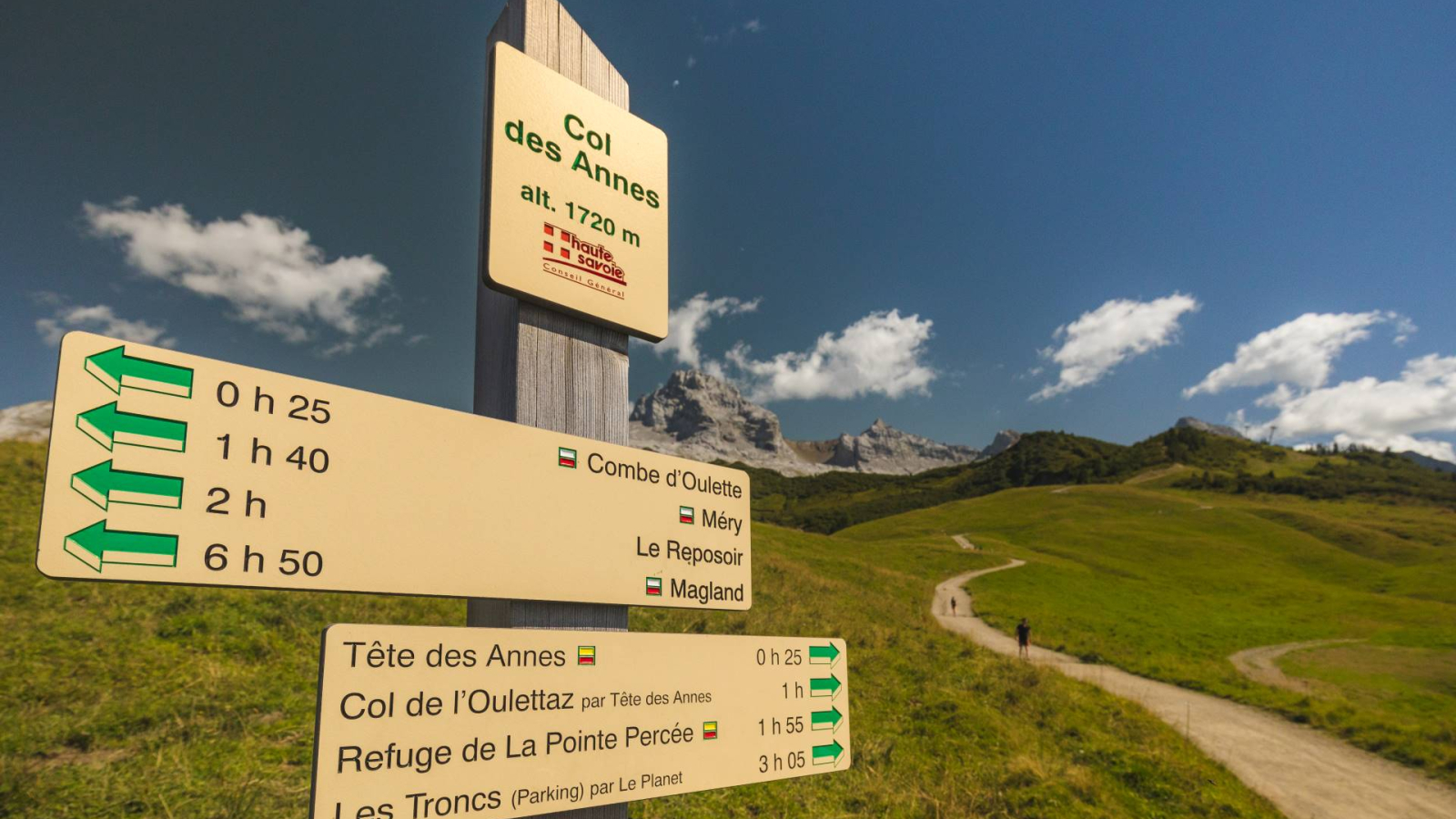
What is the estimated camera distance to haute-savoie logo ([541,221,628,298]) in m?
2.98

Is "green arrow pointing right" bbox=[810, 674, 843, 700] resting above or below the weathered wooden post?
below

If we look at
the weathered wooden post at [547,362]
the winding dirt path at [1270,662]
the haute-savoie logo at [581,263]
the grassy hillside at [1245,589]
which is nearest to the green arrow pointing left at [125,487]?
the weathered wooden post at [547,362]

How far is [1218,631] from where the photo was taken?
129 ft

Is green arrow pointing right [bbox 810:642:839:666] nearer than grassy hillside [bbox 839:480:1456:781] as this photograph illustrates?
Yes

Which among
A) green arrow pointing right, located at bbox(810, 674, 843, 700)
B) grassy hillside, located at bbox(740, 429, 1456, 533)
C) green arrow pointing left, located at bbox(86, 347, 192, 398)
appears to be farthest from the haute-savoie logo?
grassy hillside, located at bbox(740, 429, 1456, 533)

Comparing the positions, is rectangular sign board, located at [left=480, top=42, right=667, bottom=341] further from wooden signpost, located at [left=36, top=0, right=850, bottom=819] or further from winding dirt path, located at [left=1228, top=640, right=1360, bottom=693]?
winding dirt path, located at [left=1228, top=640, right=1360, bottom=693]

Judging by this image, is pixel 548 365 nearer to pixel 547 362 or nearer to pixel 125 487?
pixel 547 362

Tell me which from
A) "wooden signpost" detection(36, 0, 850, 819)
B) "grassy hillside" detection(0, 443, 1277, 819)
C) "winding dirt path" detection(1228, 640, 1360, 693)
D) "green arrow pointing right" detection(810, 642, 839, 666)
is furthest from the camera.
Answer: "winding dirt path" detection(1228, 640, 1360, 693)

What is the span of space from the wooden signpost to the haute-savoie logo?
1 cm

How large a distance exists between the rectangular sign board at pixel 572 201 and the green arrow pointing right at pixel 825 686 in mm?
1958

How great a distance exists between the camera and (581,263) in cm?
311

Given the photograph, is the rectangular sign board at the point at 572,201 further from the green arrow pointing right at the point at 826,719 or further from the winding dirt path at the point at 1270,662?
the winding dirt path at the point at 1270,662

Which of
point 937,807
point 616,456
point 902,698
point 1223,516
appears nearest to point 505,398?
point 616,456

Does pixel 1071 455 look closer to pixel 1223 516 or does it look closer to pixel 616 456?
pixel 1223 516
